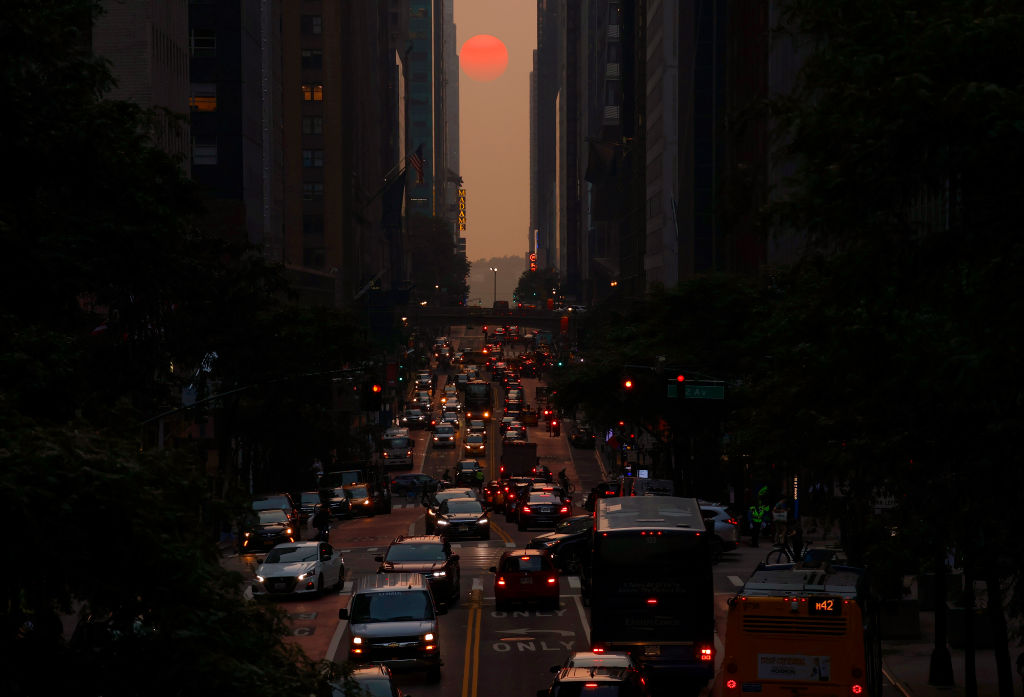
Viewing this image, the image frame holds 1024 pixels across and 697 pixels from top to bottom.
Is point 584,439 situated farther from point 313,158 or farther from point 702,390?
point 702,390

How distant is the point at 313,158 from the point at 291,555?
131 m

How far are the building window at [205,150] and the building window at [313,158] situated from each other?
61.9 meters

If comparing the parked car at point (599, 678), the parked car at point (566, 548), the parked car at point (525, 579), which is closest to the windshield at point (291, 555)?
the parked car at point (525, 579)

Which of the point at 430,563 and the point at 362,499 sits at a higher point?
the point at 430,563

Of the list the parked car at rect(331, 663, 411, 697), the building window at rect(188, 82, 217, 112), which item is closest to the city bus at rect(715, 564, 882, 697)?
the parked car at rect(331, 663, 411, 697)

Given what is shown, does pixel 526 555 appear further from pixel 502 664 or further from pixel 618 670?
pixel 618 670

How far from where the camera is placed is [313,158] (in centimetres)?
16775

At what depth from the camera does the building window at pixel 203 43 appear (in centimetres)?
10656

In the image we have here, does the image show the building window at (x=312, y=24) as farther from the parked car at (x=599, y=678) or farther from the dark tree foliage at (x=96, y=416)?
the parked car at (x=599, y=678)

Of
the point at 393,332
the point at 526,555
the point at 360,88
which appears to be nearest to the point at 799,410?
the point at 526,555

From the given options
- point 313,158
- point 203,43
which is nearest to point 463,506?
point 203,43

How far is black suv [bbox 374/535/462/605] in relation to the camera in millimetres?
37438

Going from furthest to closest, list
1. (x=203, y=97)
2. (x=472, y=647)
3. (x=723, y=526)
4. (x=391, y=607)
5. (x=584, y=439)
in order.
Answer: (x=584, y=439)
(x=203, y=97)
(x=723, y=526)
(x=472, y=647)
(x=391, y=607)

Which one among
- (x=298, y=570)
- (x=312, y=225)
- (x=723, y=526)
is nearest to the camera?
(x=298, y=570)
